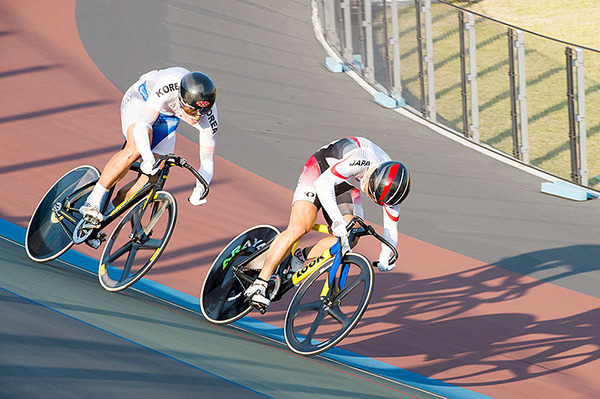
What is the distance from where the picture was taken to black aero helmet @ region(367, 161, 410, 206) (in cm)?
A: 452

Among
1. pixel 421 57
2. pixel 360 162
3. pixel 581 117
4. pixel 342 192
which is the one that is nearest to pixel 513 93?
pixel 581 117

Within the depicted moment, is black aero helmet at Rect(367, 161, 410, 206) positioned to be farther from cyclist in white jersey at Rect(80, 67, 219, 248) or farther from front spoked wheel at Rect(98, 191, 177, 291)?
front spoked wheel at Rect(98, 191, 177, 291)

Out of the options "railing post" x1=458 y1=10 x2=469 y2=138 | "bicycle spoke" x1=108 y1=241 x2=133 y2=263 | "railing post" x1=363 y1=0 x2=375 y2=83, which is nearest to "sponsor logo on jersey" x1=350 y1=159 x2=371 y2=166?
"bicycle spoke" x1=108 y1=241 x2=133 y2=263

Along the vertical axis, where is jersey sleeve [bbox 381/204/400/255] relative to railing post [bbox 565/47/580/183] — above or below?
below

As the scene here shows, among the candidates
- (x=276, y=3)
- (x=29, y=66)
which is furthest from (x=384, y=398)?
(x=276, y=3)

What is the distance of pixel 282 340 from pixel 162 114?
186 cm

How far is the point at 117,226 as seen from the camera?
5582 millimetres

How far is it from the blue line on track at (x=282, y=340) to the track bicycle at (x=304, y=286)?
0.29 metres

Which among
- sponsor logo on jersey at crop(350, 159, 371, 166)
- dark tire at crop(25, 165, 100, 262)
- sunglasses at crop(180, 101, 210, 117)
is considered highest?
sponsor logo on jersey at crop(350, 159, 371, 166)

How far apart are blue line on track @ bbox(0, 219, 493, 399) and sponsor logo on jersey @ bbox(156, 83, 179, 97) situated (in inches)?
70.8

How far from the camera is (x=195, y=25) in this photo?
45.8 ft

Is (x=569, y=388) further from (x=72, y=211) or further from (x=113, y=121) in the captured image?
(x=113, y=121)

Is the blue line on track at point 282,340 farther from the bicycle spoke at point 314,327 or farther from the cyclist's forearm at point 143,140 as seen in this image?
the cyclist's forearm at point 143,140

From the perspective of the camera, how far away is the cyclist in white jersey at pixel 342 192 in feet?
15.0
